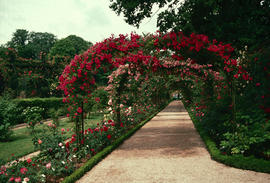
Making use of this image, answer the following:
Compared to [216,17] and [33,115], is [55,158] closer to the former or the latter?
[33,115]

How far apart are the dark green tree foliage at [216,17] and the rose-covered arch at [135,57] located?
8.43ft

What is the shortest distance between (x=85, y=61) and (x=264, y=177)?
5037 millimetres

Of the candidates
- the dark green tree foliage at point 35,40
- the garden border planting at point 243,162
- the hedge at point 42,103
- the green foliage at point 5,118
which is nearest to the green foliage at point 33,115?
the green foliage at point 5,118

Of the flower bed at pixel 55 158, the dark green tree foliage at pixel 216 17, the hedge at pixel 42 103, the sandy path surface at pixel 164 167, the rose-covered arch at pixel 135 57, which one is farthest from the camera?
the hedge at pixel 42 103

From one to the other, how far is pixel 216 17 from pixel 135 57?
5.22m

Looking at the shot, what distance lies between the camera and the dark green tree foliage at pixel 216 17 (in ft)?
31.3

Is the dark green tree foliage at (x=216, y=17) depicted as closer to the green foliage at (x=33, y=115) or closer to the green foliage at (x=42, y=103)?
the green foliage at (x=33, y=115)

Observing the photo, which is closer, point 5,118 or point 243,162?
point 243,162

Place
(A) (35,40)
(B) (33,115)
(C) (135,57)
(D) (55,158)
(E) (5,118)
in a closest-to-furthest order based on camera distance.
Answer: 1. (D) (55,158)
2. (C) (135,57)
3. (E) (5,118)
4. (B) (33,115)
5. (A) (35,40)

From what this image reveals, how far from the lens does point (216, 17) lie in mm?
10625

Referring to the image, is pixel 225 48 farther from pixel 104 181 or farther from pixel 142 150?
pixel 104 181

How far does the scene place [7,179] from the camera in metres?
4.08

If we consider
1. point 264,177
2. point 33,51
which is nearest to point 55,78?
point 264,177

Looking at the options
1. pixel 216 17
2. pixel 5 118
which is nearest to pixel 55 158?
pixel 5 118
